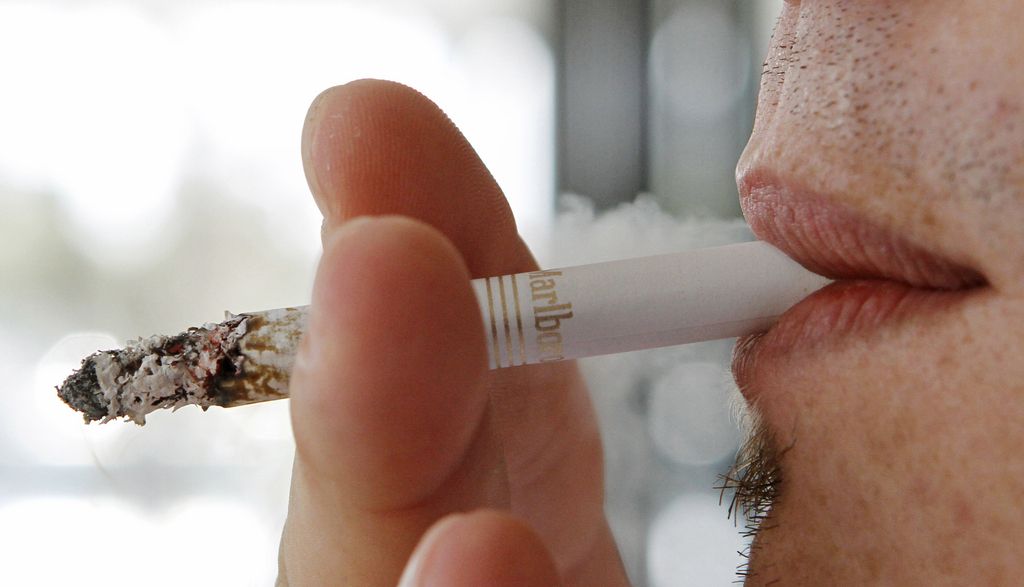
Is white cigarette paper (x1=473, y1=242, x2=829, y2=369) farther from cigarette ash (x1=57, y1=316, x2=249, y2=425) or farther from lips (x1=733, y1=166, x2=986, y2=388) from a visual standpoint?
cigarette ash (x1=57, y1=316, x2=249, y2=425)

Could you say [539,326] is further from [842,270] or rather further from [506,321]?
[842,270]

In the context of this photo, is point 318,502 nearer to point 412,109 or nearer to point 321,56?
point 412,109

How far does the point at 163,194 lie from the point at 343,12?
0.51 metres

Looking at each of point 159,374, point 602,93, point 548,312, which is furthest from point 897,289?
point 602,93

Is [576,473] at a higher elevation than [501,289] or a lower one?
lower

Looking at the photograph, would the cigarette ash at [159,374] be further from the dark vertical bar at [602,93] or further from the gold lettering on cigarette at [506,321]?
the dark vertical bar at [602,93]

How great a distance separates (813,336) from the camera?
1.25ft

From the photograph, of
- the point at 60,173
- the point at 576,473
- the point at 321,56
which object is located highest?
the point at 321,56

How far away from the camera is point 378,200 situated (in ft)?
1.27

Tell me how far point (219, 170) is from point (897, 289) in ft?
4.70

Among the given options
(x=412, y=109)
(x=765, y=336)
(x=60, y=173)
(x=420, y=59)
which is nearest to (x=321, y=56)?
(x=420, y=59)

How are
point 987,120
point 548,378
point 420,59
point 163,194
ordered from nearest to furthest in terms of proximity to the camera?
1. point 987,120
2. point 548,378
3. point 420,59
4. point 163,194

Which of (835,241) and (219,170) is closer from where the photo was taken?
(835,241)

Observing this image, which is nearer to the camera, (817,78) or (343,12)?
(817,78)
